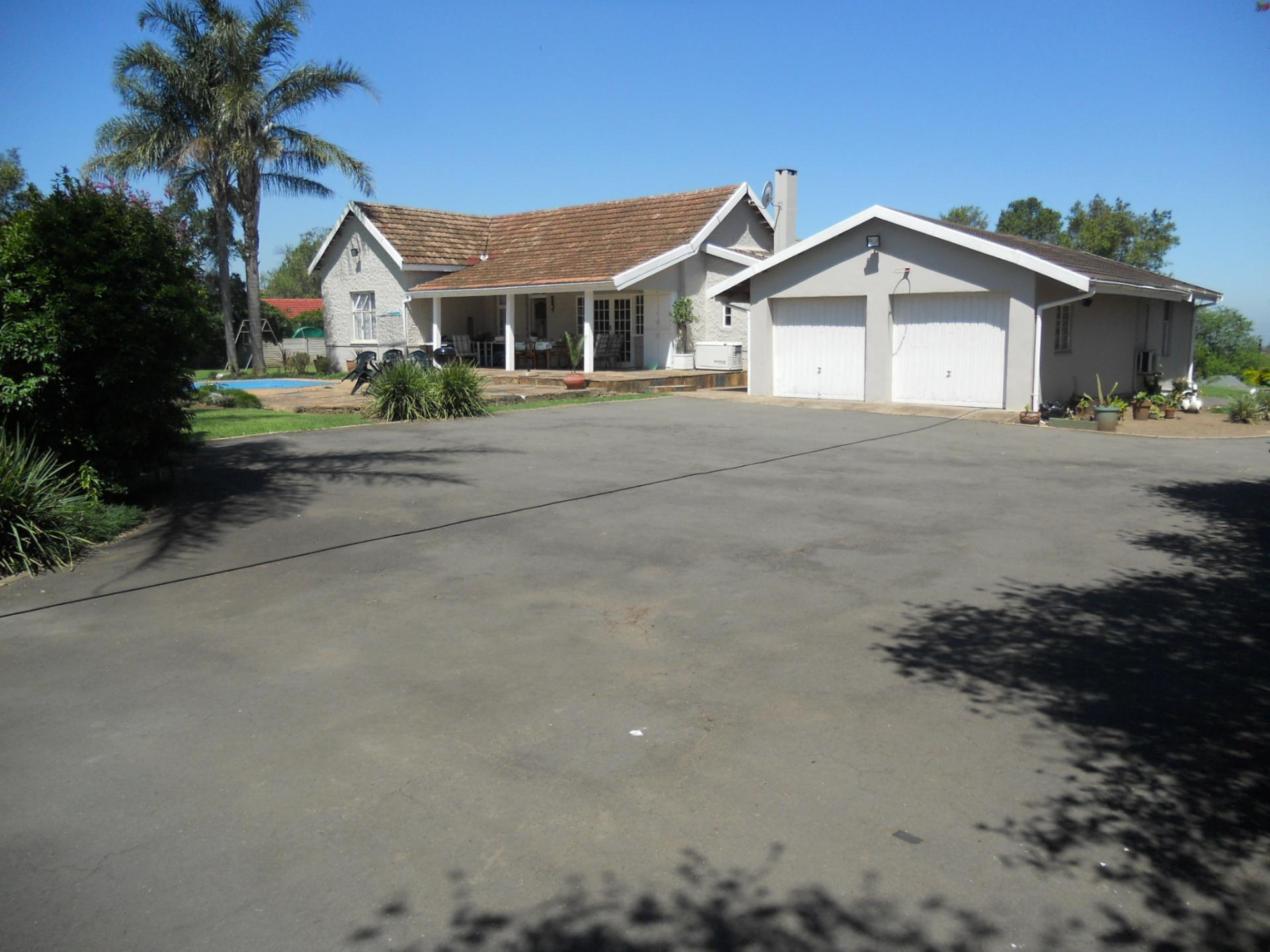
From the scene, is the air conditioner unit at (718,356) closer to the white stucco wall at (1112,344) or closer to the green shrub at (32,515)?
the white stucco wall at (1112,344)

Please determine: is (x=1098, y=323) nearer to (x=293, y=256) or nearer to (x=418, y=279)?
(x=418, y=279)

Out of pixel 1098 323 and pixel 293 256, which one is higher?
pixel 293 256

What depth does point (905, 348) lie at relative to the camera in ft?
66.3

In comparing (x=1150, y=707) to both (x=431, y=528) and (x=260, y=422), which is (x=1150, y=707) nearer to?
(x=431, y=528)

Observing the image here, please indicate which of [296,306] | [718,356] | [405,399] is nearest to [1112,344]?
[718,356]

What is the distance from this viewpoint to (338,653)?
6.05m

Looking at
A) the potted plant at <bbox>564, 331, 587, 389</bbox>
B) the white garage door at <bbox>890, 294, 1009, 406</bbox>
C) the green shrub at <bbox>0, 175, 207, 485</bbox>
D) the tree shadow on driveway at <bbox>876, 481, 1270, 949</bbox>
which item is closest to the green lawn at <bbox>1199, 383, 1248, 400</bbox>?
the white garage door at <bbox>890, 294, 1009, 406</bbox>

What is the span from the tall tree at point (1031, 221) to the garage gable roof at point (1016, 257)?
4206cm

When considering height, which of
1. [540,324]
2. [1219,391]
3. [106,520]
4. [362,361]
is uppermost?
[540,324]

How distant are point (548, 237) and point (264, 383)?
9.69 meters

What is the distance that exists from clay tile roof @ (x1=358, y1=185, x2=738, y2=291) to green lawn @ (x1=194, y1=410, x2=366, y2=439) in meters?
9.38

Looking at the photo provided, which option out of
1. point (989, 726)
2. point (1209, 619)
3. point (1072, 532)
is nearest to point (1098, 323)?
point (1072, 532)

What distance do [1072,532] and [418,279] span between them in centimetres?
2594

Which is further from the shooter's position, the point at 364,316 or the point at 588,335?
the point at 364,316
